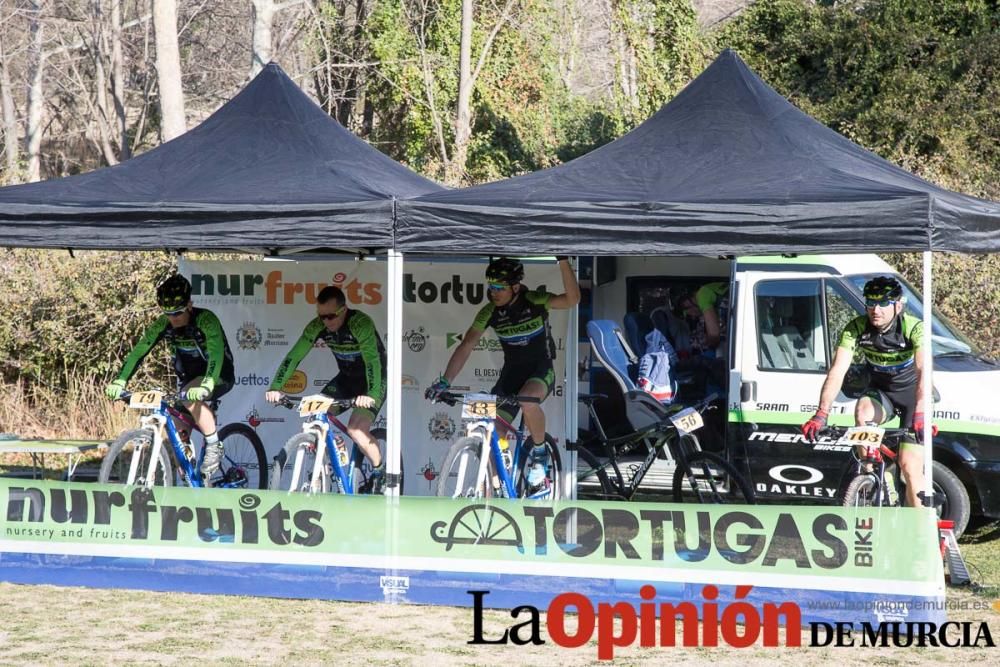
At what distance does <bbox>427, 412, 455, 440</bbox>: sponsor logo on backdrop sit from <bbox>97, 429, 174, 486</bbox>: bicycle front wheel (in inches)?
83.7

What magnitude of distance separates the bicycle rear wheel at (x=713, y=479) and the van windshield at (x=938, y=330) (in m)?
1.65

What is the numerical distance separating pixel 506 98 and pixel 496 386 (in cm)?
1629

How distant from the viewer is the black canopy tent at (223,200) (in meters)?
7.35

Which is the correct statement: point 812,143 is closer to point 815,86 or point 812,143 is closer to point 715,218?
point 715,218

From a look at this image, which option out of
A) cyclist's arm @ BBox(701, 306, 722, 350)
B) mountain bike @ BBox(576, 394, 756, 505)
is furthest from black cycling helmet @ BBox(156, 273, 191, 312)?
cyclist's arm @ BBox(701, 306, 722, 350)

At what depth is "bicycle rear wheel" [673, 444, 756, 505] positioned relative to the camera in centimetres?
891

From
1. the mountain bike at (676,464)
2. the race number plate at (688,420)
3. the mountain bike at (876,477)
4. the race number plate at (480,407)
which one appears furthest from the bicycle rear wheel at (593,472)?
the mountain bike at (876,477)

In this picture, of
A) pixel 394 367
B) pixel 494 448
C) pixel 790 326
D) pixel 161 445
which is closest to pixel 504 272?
pixel 494 448

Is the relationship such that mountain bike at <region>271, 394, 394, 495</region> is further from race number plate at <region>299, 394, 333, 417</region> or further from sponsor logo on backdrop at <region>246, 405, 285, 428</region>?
sponsor logo on backdrop at <region>246, 405, 285, 428</region>

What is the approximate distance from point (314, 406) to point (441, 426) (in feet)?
5.82

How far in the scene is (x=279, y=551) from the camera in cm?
736

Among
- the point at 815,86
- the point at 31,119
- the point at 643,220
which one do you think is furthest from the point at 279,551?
the point at 31,119

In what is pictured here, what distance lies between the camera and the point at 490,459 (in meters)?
8.40

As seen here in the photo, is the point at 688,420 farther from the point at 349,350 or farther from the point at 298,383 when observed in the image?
the point at 298,383
